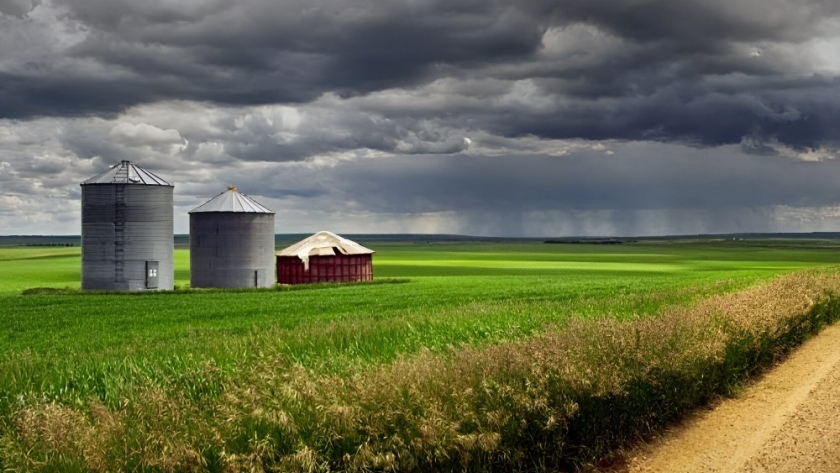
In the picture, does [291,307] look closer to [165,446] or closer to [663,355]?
[663,355]

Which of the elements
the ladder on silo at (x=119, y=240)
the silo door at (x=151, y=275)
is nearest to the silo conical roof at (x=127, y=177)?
the ladder on silo at (x=119, y=240)

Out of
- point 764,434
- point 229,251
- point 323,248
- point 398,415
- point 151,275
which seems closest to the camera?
point 398,415

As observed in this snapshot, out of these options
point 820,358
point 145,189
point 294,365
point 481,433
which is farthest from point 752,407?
point 145,189

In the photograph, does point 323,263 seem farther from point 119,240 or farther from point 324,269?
point 119,240

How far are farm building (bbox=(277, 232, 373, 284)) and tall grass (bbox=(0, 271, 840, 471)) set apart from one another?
42577mm

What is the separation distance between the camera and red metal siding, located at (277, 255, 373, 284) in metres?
53.0

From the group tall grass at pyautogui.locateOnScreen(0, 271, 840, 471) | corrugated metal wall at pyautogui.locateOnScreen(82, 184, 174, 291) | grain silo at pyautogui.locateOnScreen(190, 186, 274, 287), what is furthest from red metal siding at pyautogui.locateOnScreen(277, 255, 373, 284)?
tall grass at pyautogui.locateOnScreen(0, 271, 840, 471)

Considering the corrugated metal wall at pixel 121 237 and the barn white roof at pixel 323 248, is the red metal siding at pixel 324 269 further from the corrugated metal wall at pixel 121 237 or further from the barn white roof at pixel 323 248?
the corrugated metal wall at pixel 121 237

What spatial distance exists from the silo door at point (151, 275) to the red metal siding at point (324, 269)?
10975 mm

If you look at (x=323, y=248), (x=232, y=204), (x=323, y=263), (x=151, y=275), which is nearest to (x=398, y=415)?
(x=151, y=275)

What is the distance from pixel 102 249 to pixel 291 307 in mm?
20048

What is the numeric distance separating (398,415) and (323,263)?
46083 millimetres

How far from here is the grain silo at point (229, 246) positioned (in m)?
48.1

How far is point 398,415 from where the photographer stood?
24.9ft
